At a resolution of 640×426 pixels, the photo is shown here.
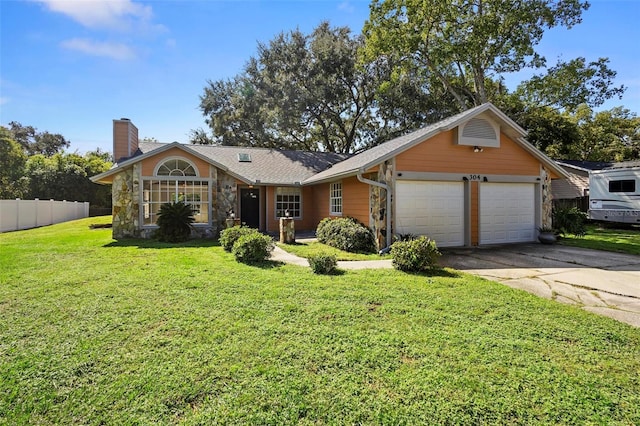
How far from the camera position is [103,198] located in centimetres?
2723

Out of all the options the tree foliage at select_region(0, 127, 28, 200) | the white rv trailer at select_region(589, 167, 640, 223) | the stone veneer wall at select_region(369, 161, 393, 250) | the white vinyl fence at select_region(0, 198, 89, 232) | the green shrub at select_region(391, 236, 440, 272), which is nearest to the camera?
the green shrub at select_region(391, 236, 440, 272)

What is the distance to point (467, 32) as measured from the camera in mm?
19406

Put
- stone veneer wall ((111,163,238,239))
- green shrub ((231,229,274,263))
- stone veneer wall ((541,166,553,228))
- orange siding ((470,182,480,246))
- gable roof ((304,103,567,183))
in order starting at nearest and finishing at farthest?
green shrub ((231,229,274,263)) < gable roof ((304,103,567,183)) < orange siding ((470,182,480,246)) < stone veneer wall ((541,166,553,228)) < stone veneer wall ((111,163,238,239))

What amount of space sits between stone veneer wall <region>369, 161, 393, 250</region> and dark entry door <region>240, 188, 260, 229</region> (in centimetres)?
702

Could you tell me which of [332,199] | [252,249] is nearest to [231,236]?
[252,249]

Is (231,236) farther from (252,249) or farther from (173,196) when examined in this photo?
(173,196)

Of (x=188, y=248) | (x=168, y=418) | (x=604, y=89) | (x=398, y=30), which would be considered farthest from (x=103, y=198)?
(x=604, y=89)

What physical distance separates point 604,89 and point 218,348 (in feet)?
82.8

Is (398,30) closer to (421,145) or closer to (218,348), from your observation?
(421,145)

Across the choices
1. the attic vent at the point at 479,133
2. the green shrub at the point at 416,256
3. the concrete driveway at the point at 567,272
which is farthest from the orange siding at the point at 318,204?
the green shrub at the point at 416,256

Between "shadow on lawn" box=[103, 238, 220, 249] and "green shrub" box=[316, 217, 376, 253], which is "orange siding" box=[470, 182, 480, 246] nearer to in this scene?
"green shrub" box=[316, 217, 376, 253]

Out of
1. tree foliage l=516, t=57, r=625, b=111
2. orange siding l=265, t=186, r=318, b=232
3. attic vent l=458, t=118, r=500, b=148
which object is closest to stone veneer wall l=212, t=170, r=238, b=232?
orange siding l=265, t=186, r=318, b=232

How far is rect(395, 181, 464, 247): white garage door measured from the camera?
984 cm

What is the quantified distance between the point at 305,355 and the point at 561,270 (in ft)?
21.6
